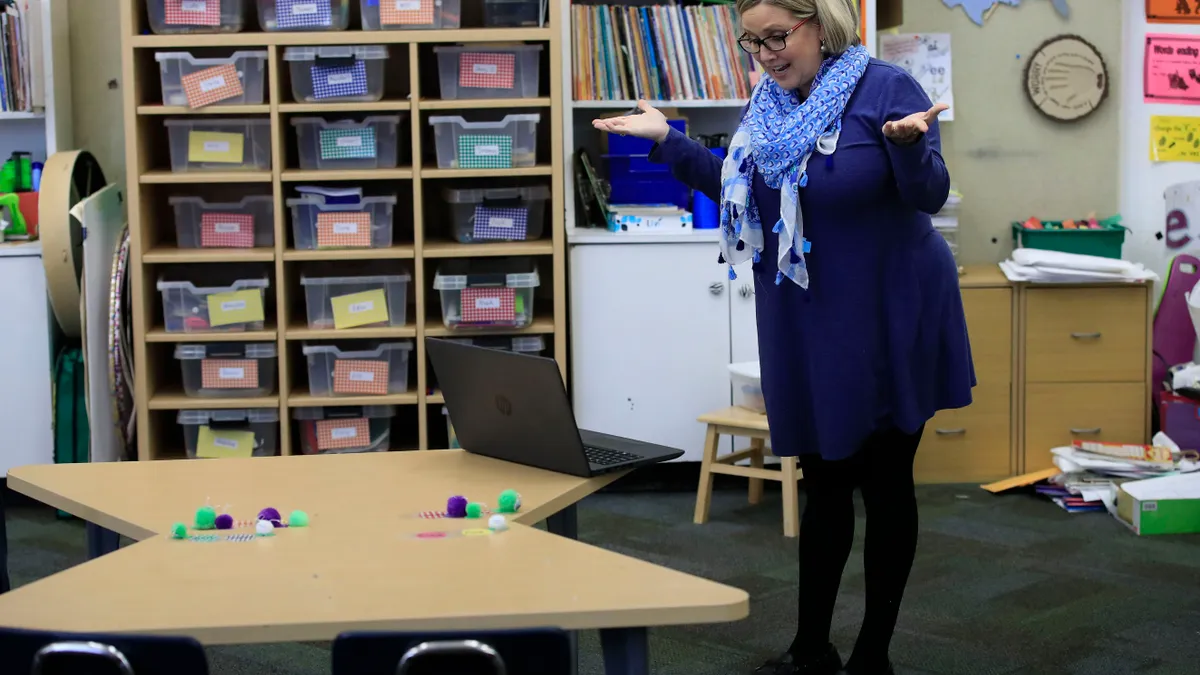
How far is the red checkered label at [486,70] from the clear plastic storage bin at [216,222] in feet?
2.28

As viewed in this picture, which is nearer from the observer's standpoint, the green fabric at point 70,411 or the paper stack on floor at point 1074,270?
the green fabric at point 70,411

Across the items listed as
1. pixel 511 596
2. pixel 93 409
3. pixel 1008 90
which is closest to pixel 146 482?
pixel 511 596

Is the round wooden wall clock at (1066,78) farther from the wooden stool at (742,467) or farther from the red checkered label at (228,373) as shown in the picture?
the red checkered label at (228,373)

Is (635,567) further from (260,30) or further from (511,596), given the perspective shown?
(260,30)

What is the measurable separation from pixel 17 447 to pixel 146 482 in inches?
84.7

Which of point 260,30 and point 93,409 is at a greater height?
point 260,30

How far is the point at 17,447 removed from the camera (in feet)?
13.3

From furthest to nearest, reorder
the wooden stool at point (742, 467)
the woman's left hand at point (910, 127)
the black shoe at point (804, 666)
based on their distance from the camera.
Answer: the wooden stool at point (742, 467)
the black shoe at point (804, 666)
the woman's left hand at point (910, 127)

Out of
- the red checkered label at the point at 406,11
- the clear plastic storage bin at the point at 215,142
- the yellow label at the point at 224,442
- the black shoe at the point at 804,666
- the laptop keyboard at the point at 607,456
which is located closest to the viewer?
the laptop keyboard at the point at 607,456

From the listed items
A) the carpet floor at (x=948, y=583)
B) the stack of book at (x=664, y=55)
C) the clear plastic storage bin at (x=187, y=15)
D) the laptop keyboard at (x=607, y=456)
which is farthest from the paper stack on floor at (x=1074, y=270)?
the clear plastic storage bin at (x=187, y=15)

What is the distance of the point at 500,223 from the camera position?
4109 mm

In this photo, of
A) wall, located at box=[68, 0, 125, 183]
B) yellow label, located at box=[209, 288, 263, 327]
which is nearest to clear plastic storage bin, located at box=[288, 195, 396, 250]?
yellow label, located at box=[209, 288, 263, 327]

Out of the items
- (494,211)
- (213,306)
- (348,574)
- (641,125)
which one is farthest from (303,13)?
(348,574)

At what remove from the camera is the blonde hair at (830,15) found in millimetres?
2219
